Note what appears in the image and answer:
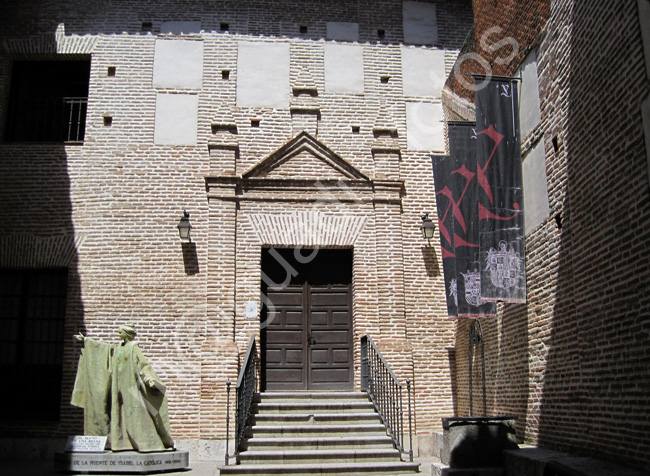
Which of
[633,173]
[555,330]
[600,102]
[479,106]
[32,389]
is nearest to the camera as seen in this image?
[633,173]

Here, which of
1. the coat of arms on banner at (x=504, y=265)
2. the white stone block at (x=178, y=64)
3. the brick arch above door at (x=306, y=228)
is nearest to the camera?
the coat of arms on banner at (x=504, y=265)

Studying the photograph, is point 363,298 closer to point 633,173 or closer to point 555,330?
point 555,330

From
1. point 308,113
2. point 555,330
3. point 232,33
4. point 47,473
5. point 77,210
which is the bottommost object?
point 47,473

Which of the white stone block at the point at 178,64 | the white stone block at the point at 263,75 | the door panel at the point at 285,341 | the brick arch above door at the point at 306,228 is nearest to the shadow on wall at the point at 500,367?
the brick arch above door at the point at 306,228

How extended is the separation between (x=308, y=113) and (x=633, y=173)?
638cm

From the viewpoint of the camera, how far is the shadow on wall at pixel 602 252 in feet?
19.9

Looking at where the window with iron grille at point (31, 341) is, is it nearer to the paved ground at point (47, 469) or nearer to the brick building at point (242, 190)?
the brick building at point (242, 190)

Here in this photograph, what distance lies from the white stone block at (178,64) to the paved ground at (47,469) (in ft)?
20.3

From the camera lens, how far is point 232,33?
11891 millimetres

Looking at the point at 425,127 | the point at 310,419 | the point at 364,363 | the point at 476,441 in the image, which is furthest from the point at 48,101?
the point at 476,441

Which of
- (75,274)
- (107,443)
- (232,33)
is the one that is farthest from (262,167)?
(107,443)

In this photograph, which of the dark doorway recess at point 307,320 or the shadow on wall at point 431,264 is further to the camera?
the shadow on wall at point 431,264

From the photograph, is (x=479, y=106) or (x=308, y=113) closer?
(x=479, y=106)

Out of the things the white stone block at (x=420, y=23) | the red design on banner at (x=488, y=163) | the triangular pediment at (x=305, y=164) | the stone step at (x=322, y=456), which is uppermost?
the white stone block at (x=420, y=23)
